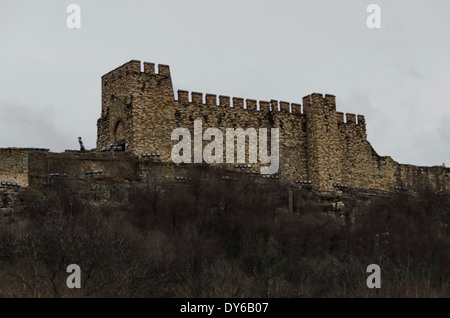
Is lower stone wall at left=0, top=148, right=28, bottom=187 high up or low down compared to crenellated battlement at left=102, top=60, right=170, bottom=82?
down

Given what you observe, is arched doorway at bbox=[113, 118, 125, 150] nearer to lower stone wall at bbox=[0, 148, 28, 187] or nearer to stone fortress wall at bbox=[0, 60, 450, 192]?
stone fortress wall at bbox=[0, 60, 450, 192]

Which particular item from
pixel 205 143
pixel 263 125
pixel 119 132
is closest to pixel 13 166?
pixel 119 132

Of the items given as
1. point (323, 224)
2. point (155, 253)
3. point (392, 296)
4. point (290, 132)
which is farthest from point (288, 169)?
point (392, 296)

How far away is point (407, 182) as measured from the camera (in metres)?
58.7

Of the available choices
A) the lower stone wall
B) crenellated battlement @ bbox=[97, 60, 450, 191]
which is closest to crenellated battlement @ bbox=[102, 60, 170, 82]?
crenellated battlement @ bbox=[97, 60, 450, 191]

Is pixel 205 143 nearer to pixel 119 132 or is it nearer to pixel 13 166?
pixel 119 132

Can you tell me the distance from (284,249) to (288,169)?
892cm

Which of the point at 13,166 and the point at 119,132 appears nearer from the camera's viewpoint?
the point at 13,166

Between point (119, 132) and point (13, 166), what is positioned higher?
point (119, 132)

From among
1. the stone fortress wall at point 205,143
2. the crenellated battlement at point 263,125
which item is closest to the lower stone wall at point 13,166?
the stone fortress wall at point 205,143

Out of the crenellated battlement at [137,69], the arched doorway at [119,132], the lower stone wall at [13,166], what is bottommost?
the lower stone wall at [13,166]

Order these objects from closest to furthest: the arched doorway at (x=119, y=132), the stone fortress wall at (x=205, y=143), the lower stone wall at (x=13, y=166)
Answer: the lower stone wall at (x=13, y=166) < the stone fortress wall at (x=205, y=143) < the arched doorway at (x=119, y=132)

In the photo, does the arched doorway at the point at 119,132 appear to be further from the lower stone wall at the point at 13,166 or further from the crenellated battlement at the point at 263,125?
the lower stone wall at the point at 13,166
